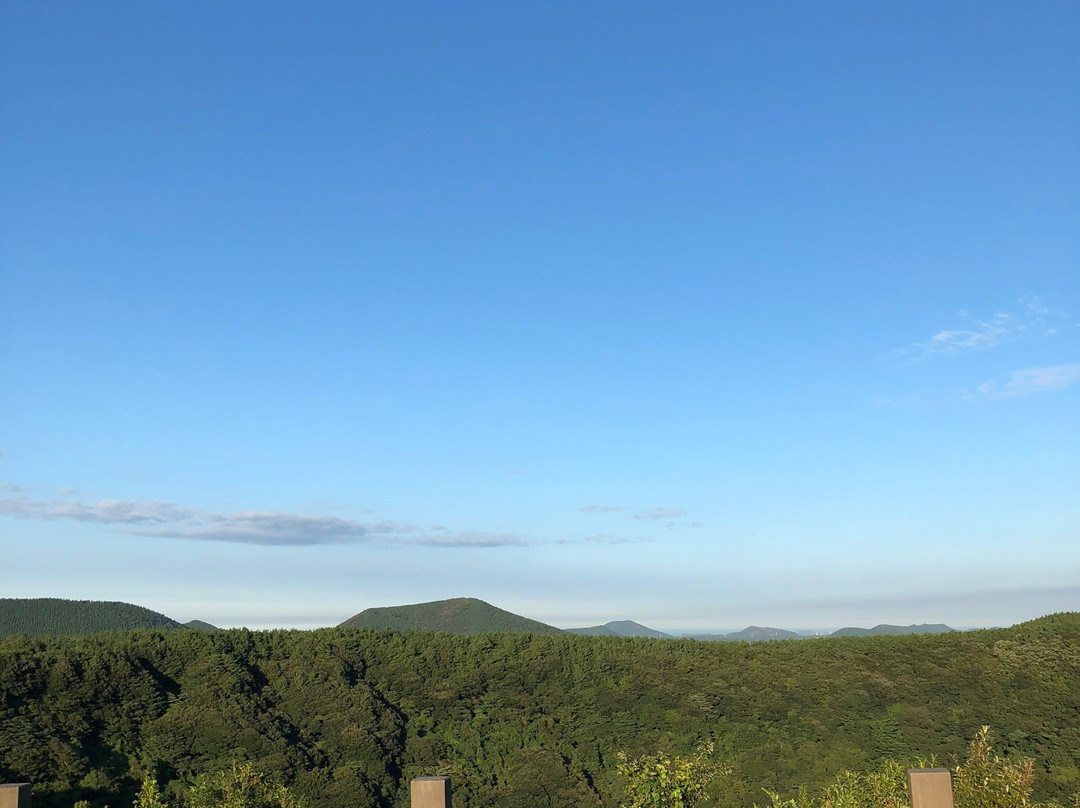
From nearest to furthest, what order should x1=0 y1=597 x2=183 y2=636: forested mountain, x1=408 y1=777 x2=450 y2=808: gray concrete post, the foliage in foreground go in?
x1=408 y1=777 x2=450 y2=808: gray concrete post
the foliage in foreground
x1=0 y1=597 x2=183 y2=636: forested mountain

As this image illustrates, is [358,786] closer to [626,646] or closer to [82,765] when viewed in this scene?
[82,765]

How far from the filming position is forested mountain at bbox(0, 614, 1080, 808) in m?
22.0

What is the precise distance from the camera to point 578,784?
A: 78.4 feet

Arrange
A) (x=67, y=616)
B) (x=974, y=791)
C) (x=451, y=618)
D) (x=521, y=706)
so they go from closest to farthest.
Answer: (x=974, y=791)
(x=521, y=706)
(x=67, y=616)
(x=451, y=618)

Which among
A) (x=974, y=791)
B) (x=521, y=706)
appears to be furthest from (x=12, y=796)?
(x=521, y=706)

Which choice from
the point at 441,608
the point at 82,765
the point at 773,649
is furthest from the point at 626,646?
the point at 441,608

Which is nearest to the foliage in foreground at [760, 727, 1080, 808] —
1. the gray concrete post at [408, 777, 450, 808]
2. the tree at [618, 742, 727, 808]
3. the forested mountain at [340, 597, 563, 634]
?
the tree at [618, 742, 727, 808]

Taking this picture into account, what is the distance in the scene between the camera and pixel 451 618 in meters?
55.1

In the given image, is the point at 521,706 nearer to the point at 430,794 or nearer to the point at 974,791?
the point at 974,791

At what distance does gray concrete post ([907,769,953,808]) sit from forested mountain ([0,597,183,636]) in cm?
4765

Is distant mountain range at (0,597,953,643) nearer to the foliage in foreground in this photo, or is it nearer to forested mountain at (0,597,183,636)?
forested mountain at (0,597,183,636)

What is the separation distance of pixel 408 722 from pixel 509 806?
4.22 m

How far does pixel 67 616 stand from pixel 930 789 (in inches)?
2002

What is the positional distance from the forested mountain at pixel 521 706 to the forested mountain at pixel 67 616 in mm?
24374
